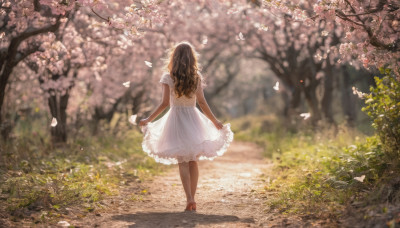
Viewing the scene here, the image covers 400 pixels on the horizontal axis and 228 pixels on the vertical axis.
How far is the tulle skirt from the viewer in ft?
18.6

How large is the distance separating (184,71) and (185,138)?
2.80ft

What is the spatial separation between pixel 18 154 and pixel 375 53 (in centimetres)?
641

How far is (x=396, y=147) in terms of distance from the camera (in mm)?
5707

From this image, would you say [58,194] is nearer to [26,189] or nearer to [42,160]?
[26,189]

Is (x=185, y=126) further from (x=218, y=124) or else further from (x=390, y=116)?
(x=390, y=116)

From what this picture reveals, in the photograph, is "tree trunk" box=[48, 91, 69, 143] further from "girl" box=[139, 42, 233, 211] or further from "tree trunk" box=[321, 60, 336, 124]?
"tree trunk" box=[321, 60, 336, 124]

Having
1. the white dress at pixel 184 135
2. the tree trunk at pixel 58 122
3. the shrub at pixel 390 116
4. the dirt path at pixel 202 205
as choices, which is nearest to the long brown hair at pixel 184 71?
the white dress at pixel 184 135

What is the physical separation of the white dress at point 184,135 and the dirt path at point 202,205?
0.73 m

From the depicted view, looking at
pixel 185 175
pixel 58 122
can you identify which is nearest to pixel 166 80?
pixel 185 175

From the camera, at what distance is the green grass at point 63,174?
5.60 metres

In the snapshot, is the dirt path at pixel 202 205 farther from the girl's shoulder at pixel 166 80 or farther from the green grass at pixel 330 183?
the girl's shoulder at pixel 166 80

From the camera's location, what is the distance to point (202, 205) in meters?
6.28

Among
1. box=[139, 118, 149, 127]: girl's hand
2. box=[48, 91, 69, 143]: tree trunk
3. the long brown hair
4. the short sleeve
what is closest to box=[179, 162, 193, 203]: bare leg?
box=[139, 118, 149, 127]: girl's hand

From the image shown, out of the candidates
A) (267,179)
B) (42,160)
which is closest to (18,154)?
(42,160)
